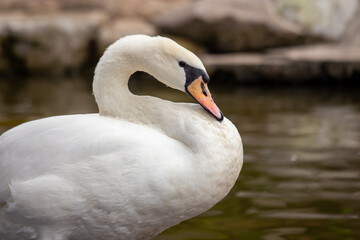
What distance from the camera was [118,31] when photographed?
1102 centimetres

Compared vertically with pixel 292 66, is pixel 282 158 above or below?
below

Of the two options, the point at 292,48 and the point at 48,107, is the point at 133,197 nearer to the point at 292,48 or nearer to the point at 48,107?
the point at 48,107

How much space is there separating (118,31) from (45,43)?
131cm

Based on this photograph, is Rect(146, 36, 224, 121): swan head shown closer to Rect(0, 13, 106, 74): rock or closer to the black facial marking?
the black facial marking

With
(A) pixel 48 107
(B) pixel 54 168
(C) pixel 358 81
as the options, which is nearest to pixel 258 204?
(B) pixel 54 168

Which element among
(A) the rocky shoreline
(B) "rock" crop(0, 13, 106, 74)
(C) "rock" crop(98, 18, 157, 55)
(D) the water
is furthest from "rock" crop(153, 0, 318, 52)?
(D) the water

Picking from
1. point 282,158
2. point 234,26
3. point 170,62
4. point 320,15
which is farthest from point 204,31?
point 170,62

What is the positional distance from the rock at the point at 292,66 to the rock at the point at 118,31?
2.11 m

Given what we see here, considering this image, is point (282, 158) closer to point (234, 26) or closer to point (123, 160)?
point (123, 160)

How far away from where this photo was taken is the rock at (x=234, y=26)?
1017 cm

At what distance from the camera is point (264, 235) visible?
2898mm

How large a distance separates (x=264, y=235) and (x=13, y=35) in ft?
28.4

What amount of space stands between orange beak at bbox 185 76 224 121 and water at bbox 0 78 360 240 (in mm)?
761

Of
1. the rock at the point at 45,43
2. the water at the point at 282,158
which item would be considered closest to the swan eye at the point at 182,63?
the water at the point at 282,158
